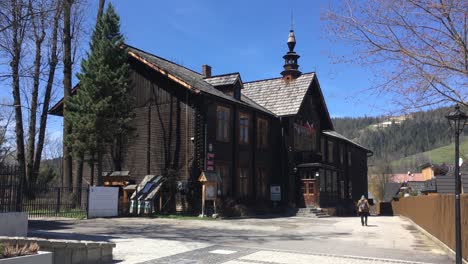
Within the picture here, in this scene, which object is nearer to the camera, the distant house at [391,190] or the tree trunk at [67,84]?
the tree trunk at [67,84]

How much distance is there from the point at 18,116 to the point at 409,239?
2385 centimetres

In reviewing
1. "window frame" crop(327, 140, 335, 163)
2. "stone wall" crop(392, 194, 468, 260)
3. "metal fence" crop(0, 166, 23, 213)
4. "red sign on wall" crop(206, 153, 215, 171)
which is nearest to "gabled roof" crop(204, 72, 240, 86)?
"red sign on wall" crop(206, 153, 215, 171)

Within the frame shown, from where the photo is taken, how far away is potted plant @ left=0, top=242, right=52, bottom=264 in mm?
7889

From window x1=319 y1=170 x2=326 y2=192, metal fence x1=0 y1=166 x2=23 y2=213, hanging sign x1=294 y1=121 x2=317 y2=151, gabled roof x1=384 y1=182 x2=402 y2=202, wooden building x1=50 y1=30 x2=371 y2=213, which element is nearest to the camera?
metal fence x1=0 y1=166 x2=23 y2=213

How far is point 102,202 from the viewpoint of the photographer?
76.9ft

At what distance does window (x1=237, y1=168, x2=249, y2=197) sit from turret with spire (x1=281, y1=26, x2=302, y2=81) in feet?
37.3

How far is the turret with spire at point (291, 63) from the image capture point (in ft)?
134

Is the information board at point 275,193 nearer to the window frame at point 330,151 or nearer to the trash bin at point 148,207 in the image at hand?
the trash bin at point 148,207

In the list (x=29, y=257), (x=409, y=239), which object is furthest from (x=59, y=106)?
(x=29, y=257)

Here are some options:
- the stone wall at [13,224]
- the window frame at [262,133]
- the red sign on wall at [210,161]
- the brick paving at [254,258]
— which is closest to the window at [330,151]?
the window frame at [262,133]

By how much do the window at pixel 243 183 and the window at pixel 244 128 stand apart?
1955 millimetres

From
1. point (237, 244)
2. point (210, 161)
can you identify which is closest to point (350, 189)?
point (210, 161)

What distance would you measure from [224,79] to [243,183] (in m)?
7.11

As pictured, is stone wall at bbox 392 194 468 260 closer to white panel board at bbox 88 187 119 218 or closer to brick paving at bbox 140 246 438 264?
brick paving at bbox 140 246 438 264
